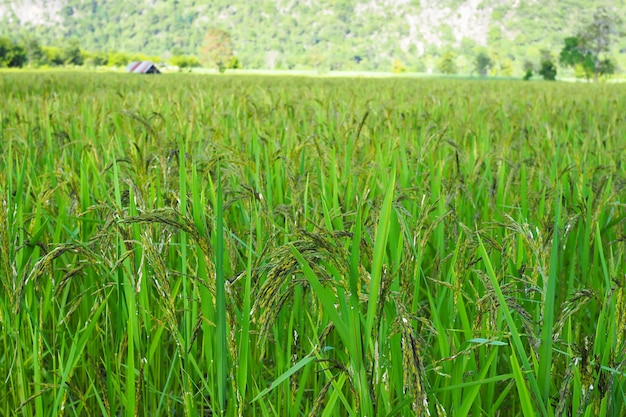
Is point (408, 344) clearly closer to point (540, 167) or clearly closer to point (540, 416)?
point (540, 416)

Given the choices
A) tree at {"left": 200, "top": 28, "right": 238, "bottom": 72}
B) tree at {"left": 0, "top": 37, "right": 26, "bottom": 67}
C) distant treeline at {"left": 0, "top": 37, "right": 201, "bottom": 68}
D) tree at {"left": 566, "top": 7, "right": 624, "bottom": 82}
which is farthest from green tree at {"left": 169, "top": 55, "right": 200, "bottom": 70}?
tree at {"left": 566, "top": 7, "right": 624, "bottom": 82}

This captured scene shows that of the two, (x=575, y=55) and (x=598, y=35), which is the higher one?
(x=598, y=35)

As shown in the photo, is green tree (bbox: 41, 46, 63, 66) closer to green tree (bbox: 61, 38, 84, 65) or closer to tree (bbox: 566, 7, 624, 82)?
green tree (bbox: 61, 38, 84, 65)

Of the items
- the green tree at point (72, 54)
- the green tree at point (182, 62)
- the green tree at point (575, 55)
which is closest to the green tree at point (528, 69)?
the green tree at point (575, 55)

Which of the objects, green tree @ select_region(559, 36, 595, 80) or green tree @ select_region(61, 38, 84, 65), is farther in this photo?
green tree @ select_region(61, 38, 84, 65)

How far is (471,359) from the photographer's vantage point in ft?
3.59

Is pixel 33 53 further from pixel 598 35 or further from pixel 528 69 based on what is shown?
pixel 598 35

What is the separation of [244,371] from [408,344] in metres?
0.34

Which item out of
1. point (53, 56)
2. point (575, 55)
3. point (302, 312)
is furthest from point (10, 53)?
point (302, 312)

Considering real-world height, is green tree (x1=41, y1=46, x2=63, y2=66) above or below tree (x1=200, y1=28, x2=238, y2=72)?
above

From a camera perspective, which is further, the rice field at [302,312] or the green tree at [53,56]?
the green tree at [53,56]

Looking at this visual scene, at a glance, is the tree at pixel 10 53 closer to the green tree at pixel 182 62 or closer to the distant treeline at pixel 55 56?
the distant treeline at pixel 55 56

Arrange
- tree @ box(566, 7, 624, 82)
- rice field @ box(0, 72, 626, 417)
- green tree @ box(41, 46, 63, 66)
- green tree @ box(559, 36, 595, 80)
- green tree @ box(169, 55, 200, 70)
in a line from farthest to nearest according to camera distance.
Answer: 1. green tree @ box(169, 55, 200, 70)
2. green tree @ box(41, 46, 63, 66)
3. tree @ box(566, 7, 624, 82)
4. green tree @ box(559, 36, 595, 80)
5. rice field @ box(0, 72, 626, 417)

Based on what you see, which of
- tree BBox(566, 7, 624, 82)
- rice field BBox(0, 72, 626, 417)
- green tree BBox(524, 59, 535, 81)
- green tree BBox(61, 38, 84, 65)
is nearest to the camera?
rice field BBox(0, 72, 626, 417)
